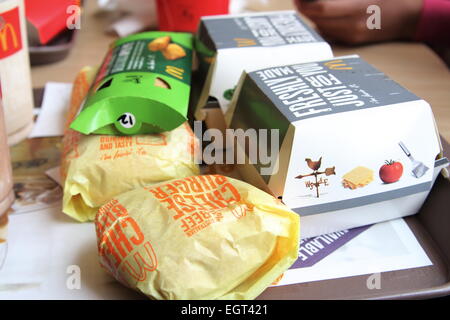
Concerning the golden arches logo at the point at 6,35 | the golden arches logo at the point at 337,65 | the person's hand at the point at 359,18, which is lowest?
the person's hand at the point at 359,18

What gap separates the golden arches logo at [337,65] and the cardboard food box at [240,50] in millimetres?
67

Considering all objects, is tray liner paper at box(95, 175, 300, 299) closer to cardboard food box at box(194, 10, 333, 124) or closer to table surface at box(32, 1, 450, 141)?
cardboard food box at box(194, 10, 333, 124)

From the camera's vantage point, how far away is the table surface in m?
0.98

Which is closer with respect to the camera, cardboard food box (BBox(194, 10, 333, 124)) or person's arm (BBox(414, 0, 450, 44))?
cardboard food box (BBox(194, 10, 333, 124))

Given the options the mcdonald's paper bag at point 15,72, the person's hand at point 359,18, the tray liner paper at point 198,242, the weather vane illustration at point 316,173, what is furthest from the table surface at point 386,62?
the tray liner paper at point 198,242

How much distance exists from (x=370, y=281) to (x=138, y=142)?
369mm

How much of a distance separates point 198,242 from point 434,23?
917mm

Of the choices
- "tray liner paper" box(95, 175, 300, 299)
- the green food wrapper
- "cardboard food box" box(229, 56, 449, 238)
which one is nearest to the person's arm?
"cardboard food box" box(229, 56, 449, 238)

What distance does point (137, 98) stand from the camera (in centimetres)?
72

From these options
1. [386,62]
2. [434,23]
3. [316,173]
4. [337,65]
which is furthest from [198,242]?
[434,23]

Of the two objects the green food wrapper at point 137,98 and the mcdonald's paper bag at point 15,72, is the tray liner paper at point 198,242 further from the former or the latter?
the mcdonald's paper bag at point 15,72

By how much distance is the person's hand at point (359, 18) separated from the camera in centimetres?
117

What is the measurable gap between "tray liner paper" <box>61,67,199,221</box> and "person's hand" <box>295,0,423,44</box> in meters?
0.60
